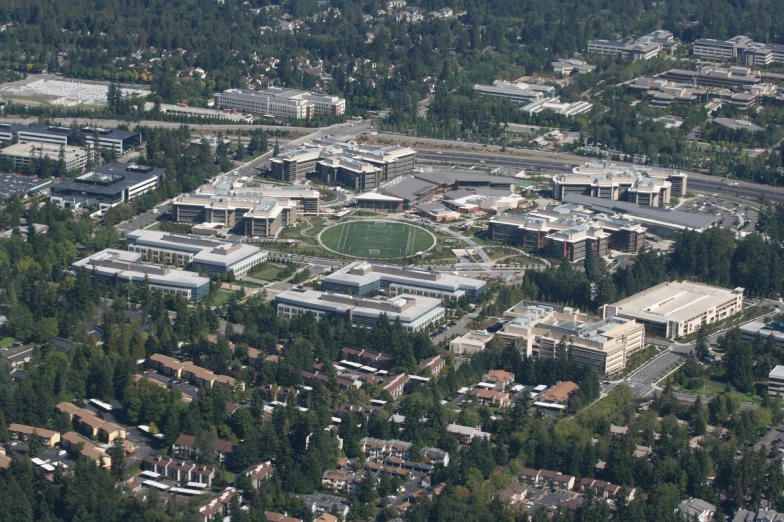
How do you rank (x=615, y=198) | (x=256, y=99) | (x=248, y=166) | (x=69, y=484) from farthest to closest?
1. (x=256, y=99)
2. (x=248, y=166)
3. (x=615, y=198)
4. (x=69, y=484)

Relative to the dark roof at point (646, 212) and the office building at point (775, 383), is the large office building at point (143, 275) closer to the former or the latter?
the dark roof at point (646, 212)

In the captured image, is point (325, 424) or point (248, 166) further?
point (248, 166)

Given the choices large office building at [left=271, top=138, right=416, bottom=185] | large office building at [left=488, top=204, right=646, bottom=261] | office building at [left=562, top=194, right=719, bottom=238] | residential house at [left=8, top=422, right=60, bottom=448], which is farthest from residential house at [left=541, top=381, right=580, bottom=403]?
large office building at [left=271, top=138, right=416, bottom=185]

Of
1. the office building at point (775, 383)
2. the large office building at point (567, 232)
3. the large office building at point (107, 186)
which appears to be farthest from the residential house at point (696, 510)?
the large office building at point (107, 186)

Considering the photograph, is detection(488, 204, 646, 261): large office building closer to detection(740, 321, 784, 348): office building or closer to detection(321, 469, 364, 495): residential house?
detection(740, 321, 784, 348): office building

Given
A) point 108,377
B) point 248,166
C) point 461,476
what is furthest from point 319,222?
point 461,476

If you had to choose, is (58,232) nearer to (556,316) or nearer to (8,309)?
(8,309)
